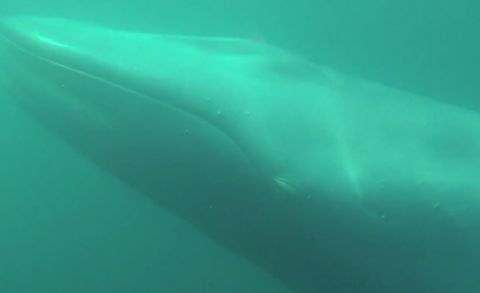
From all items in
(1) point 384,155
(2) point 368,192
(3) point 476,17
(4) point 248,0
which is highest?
(3) point 476,17

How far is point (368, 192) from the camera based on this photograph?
544 cm

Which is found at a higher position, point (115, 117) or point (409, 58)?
point (409, 58)

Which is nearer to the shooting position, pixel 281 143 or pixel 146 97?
pixel 281 143

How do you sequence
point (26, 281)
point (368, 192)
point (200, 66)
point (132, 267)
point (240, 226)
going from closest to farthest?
point (368, 192), point (200, 66), point (240, 226), point (132, 267), point (26, 281)

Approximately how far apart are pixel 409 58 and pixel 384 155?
7.93m

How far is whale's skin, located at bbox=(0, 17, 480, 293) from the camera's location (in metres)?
5.48

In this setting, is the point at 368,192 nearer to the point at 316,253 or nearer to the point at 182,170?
the point at 316,253

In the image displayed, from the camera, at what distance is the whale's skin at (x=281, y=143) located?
548 cm

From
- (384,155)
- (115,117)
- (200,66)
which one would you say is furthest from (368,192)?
(115,117)

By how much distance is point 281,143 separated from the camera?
5512 mm

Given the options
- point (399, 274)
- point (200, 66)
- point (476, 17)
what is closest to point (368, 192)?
point (399, 274)

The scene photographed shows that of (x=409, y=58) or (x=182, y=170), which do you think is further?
(x=409, y=58)

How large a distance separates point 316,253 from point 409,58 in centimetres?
792

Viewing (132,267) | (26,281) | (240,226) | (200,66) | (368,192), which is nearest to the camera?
(368,192)
